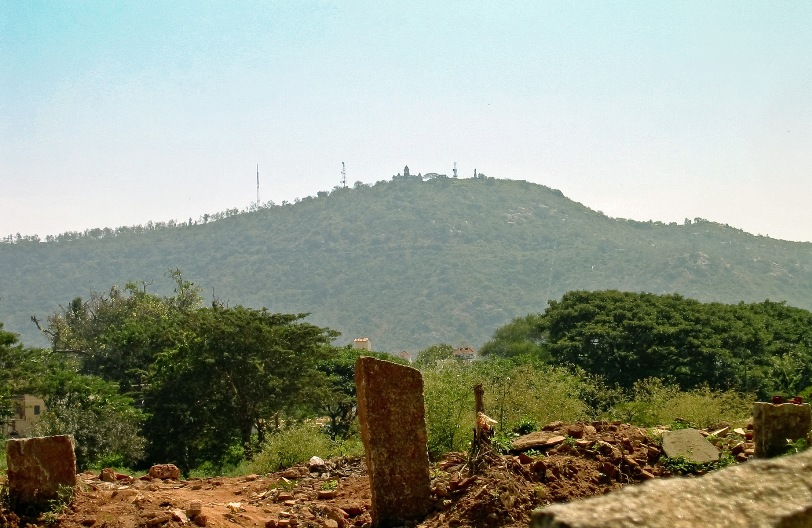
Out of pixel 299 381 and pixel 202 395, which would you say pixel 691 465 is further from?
pixel 202 395

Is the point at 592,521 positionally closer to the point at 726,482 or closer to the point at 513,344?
the point at 726,482

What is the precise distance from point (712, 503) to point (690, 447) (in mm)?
11178

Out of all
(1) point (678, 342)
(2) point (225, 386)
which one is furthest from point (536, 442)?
(1) point (678, 342)

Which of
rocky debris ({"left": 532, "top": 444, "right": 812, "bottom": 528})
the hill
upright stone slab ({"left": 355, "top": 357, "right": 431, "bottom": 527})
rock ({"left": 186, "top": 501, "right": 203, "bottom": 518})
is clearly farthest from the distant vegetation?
the hill

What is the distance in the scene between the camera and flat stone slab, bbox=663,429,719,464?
13.1 meters

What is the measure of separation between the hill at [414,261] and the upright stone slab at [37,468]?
12342 centimetres

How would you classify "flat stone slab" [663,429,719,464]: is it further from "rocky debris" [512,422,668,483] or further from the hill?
the hill

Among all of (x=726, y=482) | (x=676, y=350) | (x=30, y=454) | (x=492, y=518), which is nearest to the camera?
(x=726, y=482)

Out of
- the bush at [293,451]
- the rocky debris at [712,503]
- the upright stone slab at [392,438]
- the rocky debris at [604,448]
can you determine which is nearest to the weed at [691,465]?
the rocky debris at [604,448]

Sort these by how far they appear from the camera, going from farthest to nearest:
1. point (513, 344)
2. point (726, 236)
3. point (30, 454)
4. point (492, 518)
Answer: point (726, 236)
point (513, 344)
point (30, 454)
point (492, 518)

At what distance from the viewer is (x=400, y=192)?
198 m

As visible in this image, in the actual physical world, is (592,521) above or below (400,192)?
below

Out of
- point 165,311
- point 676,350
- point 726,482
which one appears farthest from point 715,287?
point 726,482

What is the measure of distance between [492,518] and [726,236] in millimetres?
188013
